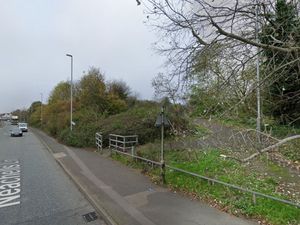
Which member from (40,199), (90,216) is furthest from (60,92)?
(90,216)

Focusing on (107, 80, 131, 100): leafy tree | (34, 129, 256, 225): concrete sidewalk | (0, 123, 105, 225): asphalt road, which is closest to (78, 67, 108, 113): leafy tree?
(107, 80, 131, 100): leafy tree

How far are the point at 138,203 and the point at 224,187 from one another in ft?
7.98

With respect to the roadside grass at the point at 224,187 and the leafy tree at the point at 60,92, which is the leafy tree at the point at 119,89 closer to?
the leafy tree at the point at 60,92

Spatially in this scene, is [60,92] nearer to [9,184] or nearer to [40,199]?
[9,184]

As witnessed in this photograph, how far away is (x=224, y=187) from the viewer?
10180 mm

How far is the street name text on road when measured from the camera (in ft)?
35.2

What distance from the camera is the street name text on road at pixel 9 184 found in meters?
10.7

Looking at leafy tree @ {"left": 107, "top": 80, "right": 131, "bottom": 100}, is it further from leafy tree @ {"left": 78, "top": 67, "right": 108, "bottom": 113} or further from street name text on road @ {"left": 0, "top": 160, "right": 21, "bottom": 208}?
street name text on road @ {"left": 0, "top": 160, "right": 21, "bottom": 208}

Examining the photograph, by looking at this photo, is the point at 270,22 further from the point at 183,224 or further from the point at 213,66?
the point at 183,224

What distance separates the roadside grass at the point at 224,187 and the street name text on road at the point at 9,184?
454cm

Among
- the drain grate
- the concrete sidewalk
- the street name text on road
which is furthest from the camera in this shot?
the street name text on road

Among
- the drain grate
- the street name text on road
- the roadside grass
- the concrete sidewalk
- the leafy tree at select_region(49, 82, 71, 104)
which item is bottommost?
the drain grate

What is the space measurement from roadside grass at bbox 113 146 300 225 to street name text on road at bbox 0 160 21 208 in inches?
179

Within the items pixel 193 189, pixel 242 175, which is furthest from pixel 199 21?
pixel 242 175
